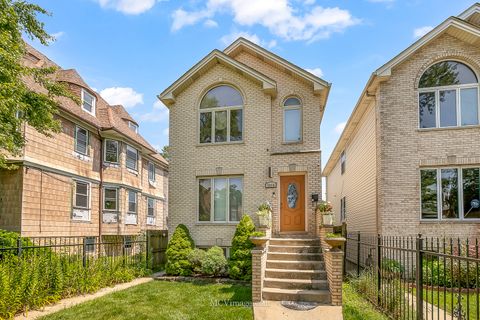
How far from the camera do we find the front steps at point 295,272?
850 centimetres

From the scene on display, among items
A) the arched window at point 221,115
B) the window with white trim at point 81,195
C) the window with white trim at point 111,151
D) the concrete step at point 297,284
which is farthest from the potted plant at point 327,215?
the window with white trim at point 111,151

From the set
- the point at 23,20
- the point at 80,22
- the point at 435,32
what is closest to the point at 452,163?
the point at 435,32

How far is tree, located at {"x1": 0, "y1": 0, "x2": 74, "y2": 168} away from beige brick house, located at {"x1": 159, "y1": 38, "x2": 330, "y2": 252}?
4285 mm

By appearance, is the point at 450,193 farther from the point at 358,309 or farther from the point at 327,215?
the point at 358,309

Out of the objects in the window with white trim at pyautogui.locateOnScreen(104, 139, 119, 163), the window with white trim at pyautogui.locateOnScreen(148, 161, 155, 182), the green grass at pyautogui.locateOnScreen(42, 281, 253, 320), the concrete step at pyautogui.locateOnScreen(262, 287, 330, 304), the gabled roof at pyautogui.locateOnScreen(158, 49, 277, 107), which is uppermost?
the gabled roof at pyautogui.locateOnScreen(158, 49, 277, 107)

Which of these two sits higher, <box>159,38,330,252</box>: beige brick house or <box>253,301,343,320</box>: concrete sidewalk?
<box>159,38,330,252</box>: beige brick house

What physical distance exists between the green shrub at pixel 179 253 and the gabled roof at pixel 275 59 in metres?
7.19

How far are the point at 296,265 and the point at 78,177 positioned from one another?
1208 centimetres

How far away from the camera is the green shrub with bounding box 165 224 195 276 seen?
1166 centimetres

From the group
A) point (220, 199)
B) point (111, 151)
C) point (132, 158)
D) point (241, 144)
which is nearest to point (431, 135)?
point (241, 144)

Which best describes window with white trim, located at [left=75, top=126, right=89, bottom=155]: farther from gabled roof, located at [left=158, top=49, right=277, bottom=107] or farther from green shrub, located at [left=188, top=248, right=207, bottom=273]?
green shrub, located at [left=188, top=248, right=207, bottom=273]

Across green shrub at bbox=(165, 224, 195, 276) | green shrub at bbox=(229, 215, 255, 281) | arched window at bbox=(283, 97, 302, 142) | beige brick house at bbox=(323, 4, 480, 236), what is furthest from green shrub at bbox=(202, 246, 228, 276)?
beige brick house at bbox=(323, 4, 480, 236)

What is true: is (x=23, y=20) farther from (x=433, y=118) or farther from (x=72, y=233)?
(x=433, y=118)

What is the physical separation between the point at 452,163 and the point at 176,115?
10246 millimetres
